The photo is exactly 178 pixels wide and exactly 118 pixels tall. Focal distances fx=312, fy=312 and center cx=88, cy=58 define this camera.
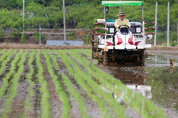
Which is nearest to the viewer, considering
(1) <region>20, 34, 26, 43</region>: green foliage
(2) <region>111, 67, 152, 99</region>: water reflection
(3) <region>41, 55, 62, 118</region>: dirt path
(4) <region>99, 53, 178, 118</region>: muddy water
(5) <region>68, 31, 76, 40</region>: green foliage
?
(3) <region>41, 55, 62, 118</region>: dirt path

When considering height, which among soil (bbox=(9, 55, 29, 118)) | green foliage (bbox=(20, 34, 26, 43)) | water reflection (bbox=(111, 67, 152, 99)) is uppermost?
green foliage (bbox=(20, 34, 26, 43))

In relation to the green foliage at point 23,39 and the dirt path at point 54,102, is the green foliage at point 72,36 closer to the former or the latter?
the green foliage at point 23,39

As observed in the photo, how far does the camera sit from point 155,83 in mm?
9352

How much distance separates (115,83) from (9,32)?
1486 inches

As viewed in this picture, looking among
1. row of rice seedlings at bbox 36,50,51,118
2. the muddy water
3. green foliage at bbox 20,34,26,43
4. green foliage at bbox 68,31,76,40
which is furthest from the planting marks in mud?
green foliage at bbox 68,31,76,40

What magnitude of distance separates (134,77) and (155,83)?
126 cm

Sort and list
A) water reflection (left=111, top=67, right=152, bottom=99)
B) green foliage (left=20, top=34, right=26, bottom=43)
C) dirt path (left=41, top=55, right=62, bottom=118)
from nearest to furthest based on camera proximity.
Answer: dirt path (left=41, top=55, right=62, bottom=118) < water reflection (left=111, top=67, right=152, bottom=99) < green foliage (left=20, top=34, right=26, bottom=43)

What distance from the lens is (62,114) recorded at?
5906mm

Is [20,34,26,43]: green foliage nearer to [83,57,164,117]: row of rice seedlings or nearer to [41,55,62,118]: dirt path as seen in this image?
[41,55,62,118]: dirt path

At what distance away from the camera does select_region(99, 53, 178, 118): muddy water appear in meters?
6.87

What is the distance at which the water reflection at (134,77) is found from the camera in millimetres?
8305

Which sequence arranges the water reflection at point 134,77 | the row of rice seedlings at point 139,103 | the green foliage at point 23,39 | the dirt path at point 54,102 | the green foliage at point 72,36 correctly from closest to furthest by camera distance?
the row of rice seedlings at point 139,103
the dirt path at point 54,102
the water reflection at point 134,77
the green foliage at point 23,39
the green foliage at point 72,36

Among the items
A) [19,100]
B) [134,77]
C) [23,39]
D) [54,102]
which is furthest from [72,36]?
[54,102]

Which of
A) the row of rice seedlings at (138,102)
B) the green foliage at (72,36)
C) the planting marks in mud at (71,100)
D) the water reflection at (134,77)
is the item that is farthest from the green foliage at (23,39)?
the row of rice seedlings at (138,102)
